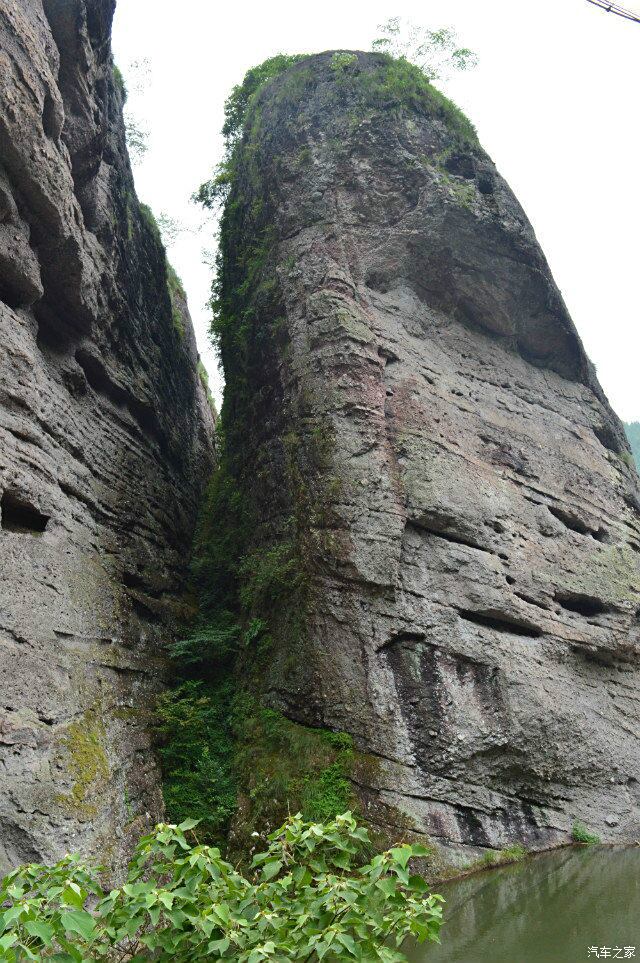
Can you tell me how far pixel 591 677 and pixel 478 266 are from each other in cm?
850

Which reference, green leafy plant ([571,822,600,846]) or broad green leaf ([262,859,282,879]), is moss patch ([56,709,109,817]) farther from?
green leafy plant ([571,822,600,846])

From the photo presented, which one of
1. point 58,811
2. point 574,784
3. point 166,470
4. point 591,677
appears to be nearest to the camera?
A: point 58,811

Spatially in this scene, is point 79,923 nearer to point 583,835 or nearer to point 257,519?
point 583,835

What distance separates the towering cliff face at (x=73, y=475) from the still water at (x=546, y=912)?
361cm

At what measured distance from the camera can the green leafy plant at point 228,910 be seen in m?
3.34

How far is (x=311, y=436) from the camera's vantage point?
1089 centimetres

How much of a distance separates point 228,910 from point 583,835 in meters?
7.05

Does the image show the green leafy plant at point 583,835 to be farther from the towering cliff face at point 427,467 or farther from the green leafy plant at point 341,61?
the green leafy plant at point 341,61

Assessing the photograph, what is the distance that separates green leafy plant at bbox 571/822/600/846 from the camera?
8906 mm

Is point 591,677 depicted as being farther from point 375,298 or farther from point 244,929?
point 244,929

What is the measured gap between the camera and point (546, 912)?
6.40 metres

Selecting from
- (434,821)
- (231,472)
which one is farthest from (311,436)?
(434,821)

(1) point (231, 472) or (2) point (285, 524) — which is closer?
(2) point (285, 524)

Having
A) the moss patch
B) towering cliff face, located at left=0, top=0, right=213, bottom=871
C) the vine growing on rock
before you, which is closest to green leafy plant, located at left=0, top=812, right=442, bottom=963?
towering cliff face, located at left=0, top=0, right=213, bottom=871
